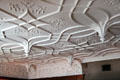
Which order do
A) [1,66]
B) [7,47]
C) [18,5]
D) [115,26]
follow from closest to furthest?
1. [18,5]
2. [115,26]
3. [7,47]
4. [1,66]

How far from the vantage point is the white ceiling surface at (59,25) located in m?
3.50

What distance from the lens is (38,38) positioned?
225 inches

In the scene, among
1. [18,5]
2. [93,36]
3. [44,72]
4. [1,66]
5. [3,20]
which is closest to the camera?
[18,5]

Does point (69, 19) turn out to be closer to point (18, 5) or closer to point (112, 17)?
point (112, 17)

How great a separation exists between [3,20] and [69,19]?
5.34ft

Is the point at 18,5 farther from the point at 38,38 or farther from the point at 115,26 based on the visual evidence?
the point at 115,26

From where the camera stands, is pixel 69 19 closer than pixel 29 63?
Yes

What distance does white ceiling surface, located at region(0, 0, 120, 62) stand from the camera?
350cm

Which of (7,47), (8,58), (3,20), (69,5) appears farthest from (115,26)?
(8,58)

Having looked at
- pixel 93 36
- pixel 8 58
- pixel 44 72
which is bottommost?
pixel 44 72

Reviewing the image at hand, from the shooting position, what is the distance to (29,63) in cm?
1006

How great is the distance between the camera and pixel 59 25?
4.63 m

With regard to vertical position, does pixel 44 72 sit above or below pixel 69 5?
below

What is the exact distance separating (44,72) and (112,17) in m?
6.76
